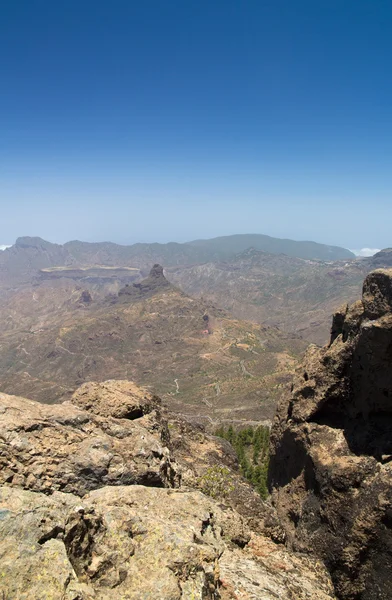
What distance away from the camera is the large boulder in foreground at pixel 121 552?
9070 millimetres

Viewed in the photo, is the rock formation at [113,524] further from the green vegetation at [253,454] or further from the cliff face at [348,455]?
the green vegetation at [253,454]

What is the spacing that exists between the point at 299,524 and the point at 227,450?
37.2 ft

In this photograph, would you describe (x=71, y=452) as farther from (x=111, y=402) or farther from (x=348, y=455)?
(x=348, y=455)

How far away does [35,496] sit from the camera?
11.2 meters

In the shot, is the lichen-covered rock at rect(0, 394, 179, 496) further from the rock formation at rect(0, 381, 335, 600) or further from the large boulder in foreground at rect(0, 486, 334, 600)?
the large boulder in foreground at rect(0, 486, 334, 600)

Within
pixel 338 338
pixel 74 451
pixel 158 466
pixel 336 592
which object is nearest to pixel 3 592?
pixel 74 451

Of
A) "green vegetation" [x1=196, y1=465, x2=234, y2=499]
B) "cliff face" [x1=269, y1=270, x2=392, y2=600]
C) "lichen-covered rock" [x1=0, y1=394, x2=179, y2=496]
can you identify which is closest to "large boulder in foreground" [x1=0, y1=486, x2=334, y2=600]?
"lichen-covered rock" [x1=0, y1=394, x2=179, y2=496]

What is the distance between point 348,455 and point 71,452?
16604 mm

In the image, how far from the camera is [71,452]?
639 inches

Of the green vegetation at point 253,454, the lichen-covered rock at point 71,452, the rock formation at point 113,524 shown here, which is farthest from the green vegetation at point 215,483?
the green vegetation at point 253,454

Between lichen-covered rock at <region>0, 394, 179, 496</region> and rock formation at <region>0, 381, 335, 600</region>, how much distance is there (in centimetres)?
4

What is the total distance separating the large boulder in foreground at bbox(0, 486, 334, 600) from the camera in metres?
9.07

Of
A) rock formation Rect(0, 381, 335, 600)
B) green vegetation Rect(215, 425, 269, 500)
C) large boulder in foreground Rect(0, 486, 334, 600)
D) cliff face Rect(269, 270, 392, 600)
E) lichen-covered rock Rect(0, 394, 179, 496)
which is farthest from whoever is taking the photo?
green vegetation Rect(215, 425, 269, 500)

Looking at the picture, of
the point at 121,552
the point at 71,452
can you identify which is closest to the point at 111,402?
the point at 71,452
